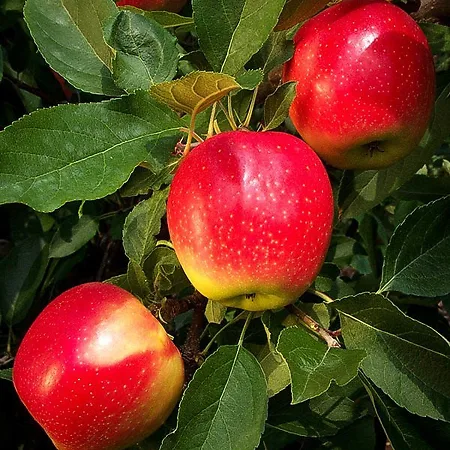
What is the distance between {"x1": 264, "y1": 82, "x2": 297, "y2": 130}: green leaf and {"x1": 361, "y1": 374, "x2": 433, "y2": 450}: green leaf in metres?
0.37

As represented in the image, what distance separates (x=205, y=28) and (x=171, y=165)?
161 mm

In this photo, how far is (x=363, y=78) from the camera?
0.82 meters

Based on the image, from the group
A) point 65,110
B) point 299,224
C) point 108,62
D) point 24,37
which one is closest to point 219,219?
point 299,224

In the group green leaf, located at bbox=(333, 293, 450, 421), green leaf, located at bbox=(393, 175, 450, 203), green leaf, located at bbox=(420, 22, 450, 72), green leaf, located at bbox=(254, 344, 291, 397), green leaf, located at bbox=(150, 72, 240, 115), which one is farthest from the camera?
green leaf, located at bbox=(393, 175, 450, 203)

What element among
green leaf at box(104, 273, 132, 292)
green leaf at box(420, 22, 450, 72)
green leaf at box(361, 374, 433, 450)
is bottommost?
green leaf at box(361, 374, 433, 450)

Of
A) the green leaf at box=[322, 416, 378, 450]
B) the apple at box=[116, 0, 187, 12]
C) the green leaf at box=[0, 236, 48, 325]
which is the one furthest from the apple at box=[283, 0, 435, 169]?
the green leaf at box=[0, 236, 48, 325]

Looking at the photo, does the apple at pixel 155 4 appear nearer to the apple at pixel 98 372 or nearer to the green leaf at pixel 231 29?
the green leaf at pixel 231 29

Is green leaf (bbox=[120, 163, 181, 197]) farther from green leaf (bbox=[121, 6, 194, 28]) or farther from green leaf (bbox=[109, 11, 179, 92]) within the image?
green leaf (bbox=[121, 6, 194, 28])

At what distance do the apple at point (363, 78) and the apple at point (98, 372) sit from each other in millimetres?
320

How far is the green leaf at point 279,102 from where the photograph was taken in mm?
808

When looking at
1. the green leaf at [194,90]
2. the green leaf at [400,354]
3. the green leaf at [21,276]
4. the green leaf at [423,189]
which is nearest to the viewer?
the green leaf at [194,90]

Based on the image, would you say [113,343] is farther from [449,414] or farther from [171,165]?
[449,414]

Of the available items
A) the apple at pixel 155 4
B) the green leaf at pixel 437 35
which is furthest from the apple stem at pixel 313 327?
the apple at pixel 155 4

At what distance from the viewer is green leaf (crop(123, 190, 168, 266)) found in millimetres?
939
